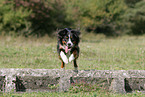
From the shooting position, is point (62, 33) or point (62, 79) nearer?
point (62, 33)

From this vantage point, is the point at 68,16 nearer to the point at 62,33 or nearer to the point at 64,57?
the point at 62,33

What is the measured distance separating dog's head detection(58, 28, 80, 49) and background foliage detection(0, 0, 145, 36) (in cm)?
848

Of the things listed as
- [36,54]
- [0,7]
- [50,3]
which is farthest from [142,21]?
[36,54]

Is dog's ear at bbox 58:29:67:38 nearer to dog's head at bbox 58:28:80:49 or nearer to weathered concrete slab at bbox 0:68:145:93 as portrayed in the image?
dog's head at bbox 58:28:80:49

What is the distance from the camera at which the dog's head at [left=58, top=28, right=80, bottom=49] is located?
4.97 m

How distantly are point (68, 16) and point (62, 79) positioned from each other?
807 inches

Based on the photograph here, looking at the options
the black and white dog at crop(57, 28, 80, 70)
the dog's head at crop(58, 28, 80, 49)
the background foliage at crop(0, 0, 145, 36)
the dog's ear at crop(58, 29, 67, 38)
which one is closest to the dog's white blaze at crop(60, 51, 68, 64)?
the black and white dog at crop(57, 28, 80, 70)

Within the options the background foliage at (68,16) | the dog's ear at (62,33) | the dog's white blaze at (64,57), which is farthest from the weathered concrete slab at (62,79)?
the background foliage at (68,16)

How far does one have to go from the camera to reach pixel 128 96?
16.8 feet

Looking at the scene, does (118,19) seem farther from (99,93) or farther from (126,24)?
(99,93)

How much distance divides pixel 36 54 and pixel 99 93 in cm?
602

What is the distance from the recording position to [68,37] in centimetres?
503

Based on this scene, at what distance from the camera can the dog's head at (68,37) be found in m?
4.97

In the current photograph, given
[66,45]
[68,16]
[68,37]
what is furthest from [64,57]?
[68,16]
